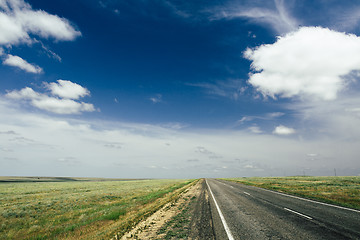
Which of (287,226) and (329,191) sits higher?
(287,226)

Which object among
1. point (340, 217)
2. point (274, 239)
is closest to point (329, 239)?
point (274, 239)

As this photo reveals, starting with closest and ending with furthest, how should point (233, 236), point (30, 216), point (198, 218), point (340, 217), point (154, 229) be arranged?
point (233, 236) → point (154, 229) → point (340, 217) → point (198, 218) → point (30, 216)

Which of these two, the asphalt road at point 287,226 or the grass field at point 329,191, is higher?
the asphalt road at point 287,226

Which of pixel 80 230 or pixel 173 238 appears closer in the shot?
pixel 173 238

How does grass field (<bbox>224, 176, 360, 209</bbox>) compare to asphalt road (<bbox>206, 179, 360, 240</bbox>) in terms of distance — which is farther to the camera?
grass field (<bbox>224, 176, 360, 209</bbox>)

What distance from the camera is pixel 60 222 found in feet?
39.9

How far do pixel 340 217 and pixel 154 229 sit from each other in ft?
27.4

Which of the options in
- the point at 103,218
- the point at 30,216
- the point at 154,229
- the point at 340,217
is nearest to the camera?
the point at 154,229

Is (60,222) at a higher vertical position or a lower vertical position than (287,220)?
lower

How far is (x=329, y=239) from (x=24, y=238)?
14101 mm

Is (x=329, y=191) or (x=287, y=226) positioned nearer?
(x=287, y=226)

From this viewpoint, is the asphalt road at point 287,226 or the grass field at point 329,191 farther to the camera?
the grass field at point 329,191

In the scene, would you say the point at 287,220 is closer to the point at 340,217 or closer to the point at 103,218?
the point at 340,217

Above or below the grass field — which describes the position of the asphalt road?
above
